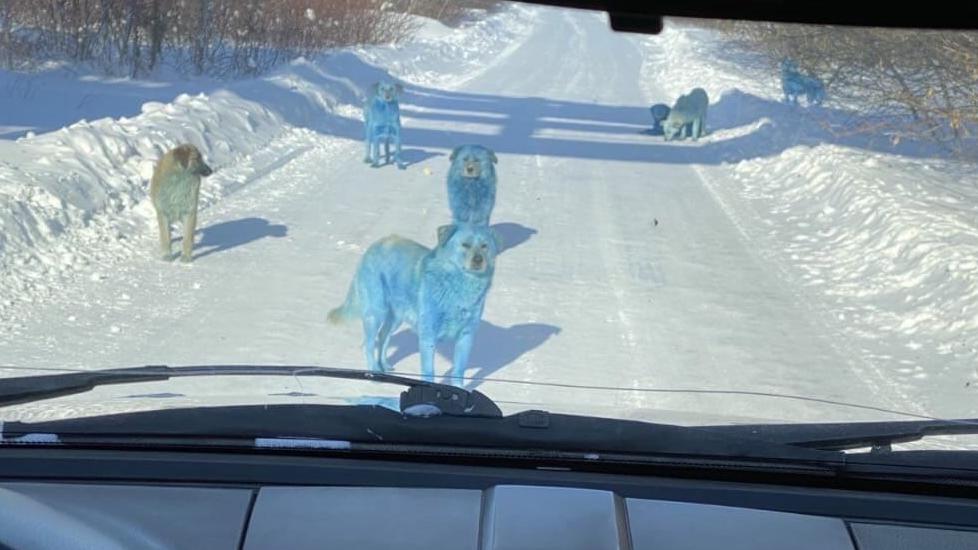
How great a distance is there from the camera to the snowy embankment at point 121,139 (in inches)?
337

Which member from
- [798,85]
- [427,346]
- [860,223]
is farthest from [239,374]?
[860,223]

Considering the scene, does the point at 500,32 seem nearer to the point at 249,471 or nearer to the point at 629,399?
the point at 629,399

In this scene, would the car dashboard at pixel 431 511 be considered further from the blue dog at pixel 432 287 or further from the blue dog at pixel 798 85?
the blue dog at pixel 798 85

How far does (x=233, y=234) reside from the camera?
9258 mm

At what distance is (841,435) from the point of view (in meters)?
2.91

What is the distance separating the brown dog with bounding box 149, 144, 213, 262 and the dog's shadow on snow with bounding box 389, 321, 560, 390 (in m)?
2.42

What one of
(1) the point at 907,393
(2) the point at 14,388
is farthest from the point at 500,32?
(2) the point at 14,388

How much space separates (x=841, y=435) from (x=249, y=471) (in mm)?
1394

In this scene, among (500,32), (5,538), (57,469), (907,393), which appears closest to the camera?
(5,538)

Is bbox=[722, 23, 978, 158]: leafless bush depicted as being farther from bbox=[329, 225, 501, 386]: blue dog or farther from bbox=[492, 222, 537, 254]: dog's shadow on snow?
bbox=[492, 222, 537, 254]: dog's shadow on snow

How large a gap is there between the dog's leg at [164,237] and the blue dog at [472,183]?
1993 mm

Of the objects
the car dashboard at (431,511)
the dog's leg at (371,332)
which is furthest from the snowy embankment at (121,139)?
the car dashboard at (431,511)

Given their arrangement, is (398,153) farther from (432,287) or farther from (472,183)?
(432,287)

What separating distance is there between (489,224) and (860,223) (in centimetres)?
368
